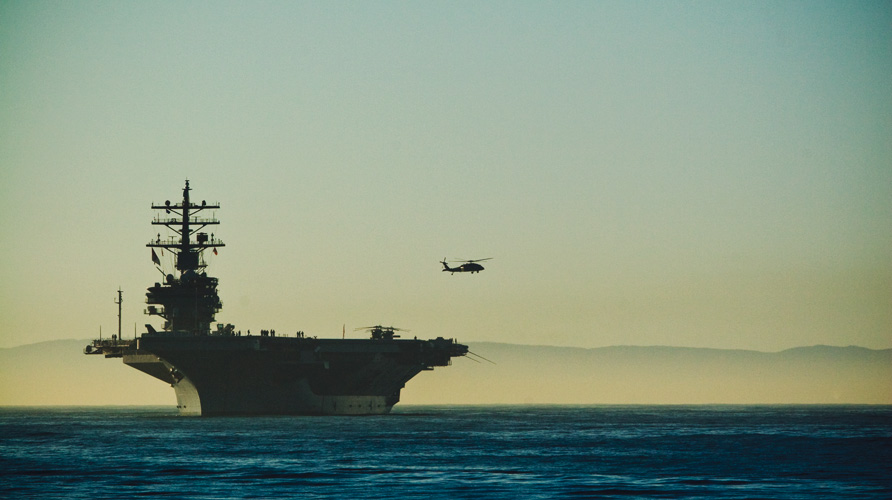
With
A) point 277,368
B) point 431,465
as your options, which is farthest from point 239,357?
point 431,465

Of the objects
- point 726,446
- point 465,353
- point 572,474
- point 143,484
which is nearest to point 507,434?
point 465,353

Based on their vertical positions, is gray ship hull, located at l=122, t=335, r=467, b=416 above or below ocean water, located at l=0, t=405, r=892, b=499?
above

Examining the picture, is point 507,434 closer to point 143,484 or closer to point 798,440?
point 798,440

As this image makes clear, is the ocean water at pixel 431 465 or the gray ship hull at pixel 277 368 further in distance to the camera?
the gray ship hull at pixel 277 368

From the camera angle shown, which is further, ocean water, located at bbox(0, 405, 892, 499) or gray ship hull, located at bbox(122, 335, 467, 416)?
gray ship hull, located at bbox(122, 335, 467, 416)

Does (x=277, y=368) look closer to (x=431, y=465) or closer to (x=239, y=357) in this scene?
(x=239, y=357)
